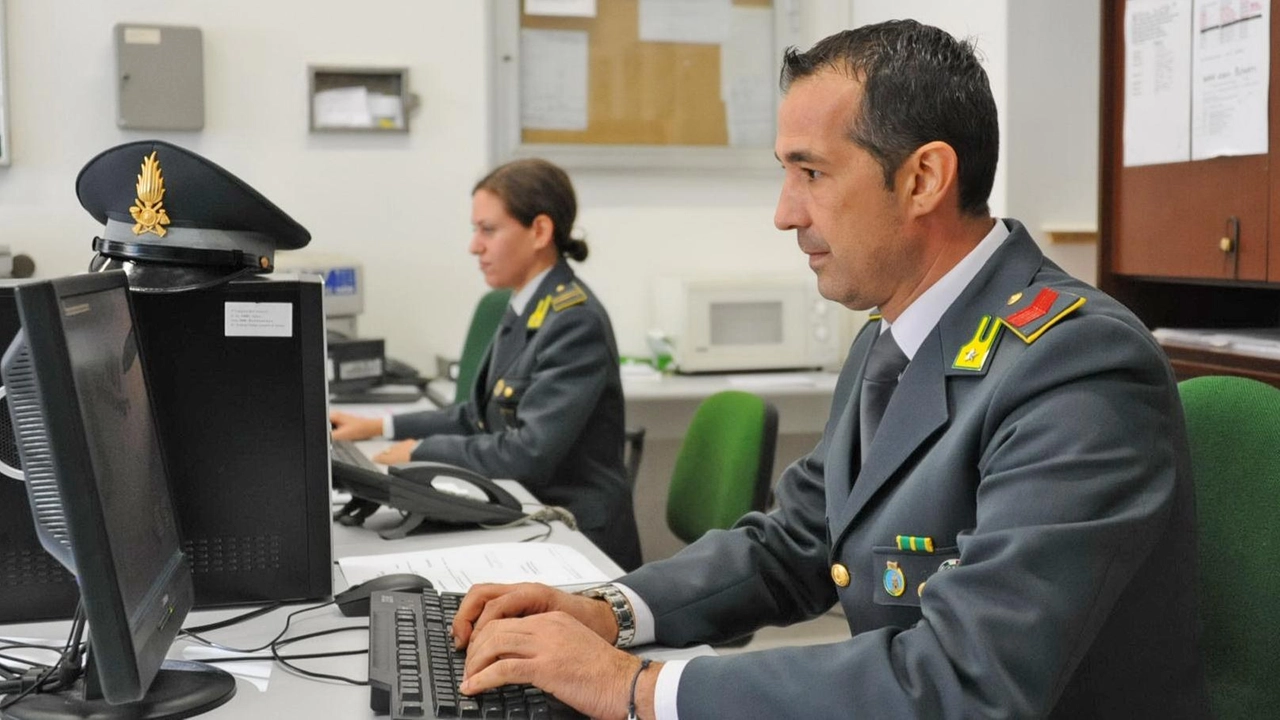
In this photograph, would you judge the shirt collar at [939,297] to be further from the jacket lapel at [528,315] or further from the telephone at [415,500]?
the jacket lapel at [528,315]

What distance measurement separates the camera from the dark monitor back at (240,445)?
5.08 feet

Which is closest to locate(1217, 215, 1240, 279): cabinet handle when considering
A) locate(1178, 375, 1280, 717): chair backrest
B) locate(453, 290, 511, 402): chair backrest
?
locate(1178, 375, 1280, 717): chair backrest

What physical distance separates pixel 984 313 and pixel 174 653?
91 centimetres

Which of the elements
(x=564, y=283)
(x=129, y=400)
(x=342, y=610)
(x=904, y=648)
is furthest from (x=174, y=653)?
(x=564, y=283)

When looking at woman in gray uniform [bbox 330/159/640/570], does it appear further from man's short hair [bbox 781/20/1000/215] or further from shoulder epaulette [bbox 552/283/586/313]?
man's short hair [bbox 781/20/1000/215]

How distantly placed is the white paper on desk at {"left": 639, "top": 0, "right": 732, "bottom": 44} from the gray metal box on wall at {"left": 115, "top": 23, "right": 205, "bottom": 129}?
4.49 feet

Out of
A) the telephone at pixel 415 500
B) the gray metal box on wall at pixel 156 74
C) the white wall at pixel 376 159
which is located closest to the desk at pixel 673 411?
the white wall at pixel 376 159

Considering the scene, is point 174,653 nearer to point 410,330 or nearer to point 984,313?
point 984,313

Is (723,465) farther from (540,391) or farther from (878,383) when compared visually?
(878,383)

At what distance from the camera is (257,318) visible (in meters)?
1.58

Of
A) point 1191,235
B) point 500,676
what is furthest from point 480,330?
point 500,676

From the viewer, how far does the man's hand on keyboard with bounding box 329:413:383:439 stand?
9.89ft

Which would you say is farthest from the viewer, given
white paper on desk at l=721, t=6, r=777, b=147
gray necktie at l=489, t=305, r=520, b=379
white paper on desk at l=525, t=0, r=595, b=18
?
white paper on desk at l=721, t=6, r=777, b=147

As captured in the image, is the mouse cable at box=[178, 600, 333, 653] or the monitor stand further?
A: the mouse cable at box=[178, 600, 333, 653]
